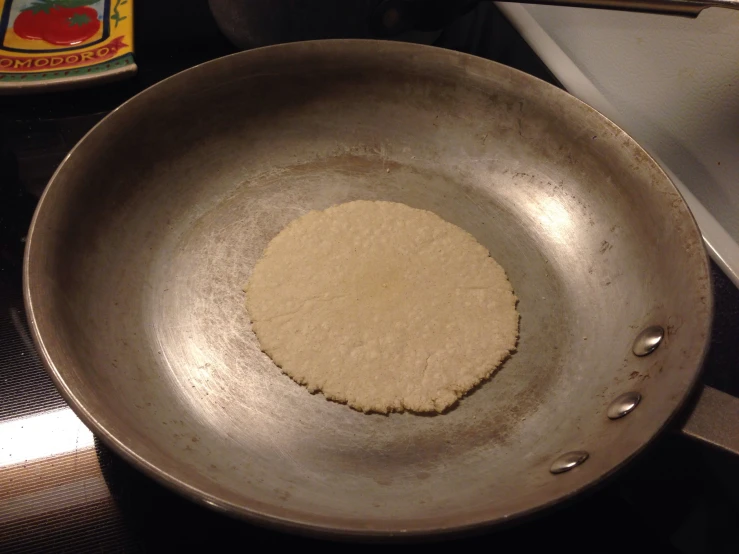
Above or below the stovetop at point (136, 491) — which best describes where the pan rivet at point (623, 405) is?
above

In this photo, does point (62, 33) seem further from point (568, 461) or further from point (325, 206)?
point (568, 461)

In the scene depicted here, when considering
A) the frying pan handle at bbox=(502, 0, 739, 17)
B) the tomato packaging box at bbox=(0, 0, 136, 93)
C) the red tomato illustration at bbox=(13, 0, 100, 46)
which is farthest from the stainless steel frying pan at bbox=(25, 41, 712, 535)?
the red tomato illustration at bbox=(13, 0, 100, 46)

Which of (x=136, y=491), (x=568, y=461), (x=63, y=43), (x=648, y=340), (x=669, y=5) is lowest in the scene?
(x=136, y=491)

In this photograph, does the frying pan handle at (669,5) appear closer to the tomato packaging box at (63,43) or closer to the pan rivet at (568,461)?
the pan rivet at (568,461)

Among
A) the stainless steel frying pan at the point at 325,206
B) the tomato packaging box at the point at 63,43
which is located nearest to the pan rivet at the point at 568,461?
the stainless steel frying pan at the point at 325,206

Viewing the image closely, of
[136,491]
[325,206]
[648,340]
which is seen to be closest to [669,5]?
[648,340]

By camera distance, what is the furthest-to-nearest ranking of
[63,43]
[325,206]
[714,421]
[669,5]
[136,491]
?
1. [63,43]
2. [325,206]
3. [669,5]
4. [136,491]
5. [714,421]

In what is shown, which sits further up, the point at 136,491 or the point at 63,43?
the point at 63,43
